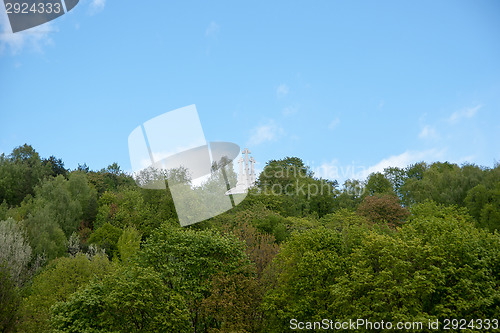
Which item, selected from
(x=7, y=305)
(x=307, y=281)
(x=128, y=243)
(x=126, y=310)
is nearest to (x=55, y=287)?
(x=7, y=305)

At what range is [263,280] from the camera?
28.0 metres

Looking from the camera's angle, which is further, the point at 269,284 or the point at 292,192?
the point at 292,192

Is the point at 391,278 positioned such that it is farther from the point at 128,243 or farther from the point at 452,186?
the point at 452,186

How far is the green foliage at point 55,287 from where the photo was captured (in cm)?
2530

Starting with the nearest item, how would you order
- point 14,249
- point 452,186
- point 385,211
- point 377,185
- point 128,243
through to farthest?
1. point 14,249
2. point 128,243
3. point 385,211
4. point 452,186
5. point 377,185

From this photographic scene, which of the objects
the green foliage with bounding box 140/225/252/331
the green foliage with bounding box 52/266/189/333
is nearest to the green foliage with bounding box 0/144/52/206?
the green foliage with bounding box 140/225/252/331

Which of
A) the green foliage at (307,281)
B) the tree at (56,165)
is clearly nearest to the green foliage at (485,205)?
the green foliage at (307,281)

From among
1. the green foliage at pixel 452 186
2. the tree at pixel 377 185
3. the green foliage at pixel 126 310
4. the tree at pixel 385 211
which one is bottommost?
the green foliage at pixel 126 310

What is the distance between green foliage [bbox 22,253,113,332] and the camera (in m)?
25.3

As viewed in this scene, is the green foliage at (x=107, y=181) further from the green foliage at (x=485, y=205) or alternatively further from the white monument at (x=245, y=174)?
the green foliage at (x=485, y=205)

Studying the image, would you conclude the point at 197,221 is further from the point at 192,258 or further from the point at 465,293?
the point at 465,293

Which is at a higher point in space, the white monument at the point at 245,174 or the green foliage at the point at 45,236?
the white monument at the point at 245,174

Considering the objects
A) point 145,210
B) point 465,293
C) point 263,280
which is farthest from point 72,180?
point 465,293

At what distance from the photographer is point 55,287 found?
2842 cm
